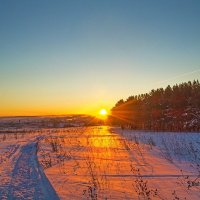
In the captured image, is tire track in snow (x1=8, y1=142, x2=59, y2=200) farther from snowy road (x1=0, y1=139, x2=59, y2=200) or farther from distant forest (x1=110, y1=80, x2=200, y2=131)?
distant forest (x1=110, y1=80, x2=200, y2=131)

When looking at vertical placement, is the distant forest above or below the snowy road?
Result: above

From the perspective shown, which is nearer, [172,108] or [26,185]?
[26,185]

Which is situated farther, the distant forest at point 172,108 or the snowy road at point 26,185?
the distant forest at point 172,108

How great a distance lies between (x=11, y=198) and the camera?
6.85 metres

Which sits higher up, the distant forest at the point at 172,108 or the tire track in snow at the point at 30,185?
the distant forest at the point at 172,108

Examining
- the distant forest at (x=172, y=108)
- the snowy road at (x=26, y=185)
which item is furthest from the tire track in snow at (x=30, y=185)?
the distant forest at (x=172, y=108)

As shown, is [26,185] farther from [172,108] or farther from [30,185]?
[172,108]

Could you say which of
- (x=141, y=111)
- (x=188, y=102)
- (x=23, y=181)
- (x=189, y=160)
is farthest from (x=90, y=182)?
(x=141, y=111)

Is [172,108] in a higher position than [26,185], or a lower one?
higher

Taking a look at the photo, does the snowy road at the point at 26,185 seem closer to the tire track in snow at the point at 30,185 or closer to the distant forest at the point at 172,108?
the tire track in snow at the point at 30,185

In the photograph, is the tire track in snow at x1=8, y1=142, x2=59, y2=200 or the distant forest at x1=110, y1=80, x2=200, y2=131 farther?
the distant forest at x1=110, y1=80, x2=200, y2=131

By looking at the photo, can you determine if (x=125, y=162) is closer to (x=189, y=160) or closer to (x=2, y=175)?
(x=189, y=160)

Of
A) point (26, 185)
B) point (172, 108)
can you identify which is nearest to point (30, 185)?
point (26, 185)

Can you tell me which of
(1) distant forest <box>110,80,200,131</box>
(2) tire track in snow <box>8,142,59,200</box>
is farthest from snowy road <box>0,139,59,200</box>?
(1) distant forest <box>110,80,200,131</box>
